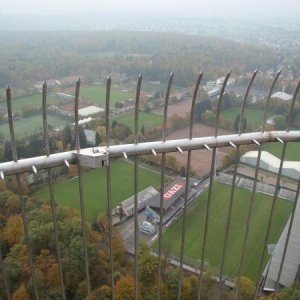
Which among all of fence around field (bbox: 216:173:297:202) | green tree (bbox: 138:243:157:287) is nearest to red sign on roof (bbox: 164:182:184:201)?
fence around field (bbox: 216:173:297:202)

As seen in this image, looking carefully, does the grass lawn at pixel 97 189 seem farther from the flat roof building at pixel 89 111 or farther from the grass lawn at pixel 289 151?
the flat roof building at pixel 89 111

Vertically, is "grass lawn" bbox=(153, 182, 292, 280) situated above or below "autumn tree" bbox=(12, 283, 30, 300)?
below

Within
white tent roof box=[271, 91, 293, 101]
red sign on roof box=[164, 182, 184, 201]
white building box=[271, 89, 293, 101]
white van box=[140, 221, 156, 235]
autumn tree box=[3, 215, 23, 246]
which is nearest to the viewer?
autumn tree box=[3, 215, 23, 246]

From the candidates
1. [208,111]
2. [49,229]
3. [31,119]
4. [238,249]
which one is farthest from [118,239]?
[31,119]

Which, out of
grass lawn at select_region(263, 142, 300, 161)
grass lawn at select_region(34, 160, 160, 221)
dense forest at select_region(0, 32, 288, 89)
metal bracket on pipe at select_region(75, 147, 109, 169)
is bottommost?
grass lawn at select_region(34, 160, 160, 221)

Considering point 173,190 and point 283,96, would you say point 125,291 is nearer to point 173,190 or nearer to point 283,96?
point 173,190

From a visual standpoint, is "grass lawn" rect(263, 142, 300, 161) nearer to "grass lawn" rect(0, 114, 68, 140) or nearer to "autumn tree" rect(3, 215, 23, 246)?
"grass lawn" rect(0, 114, 68, 140)
